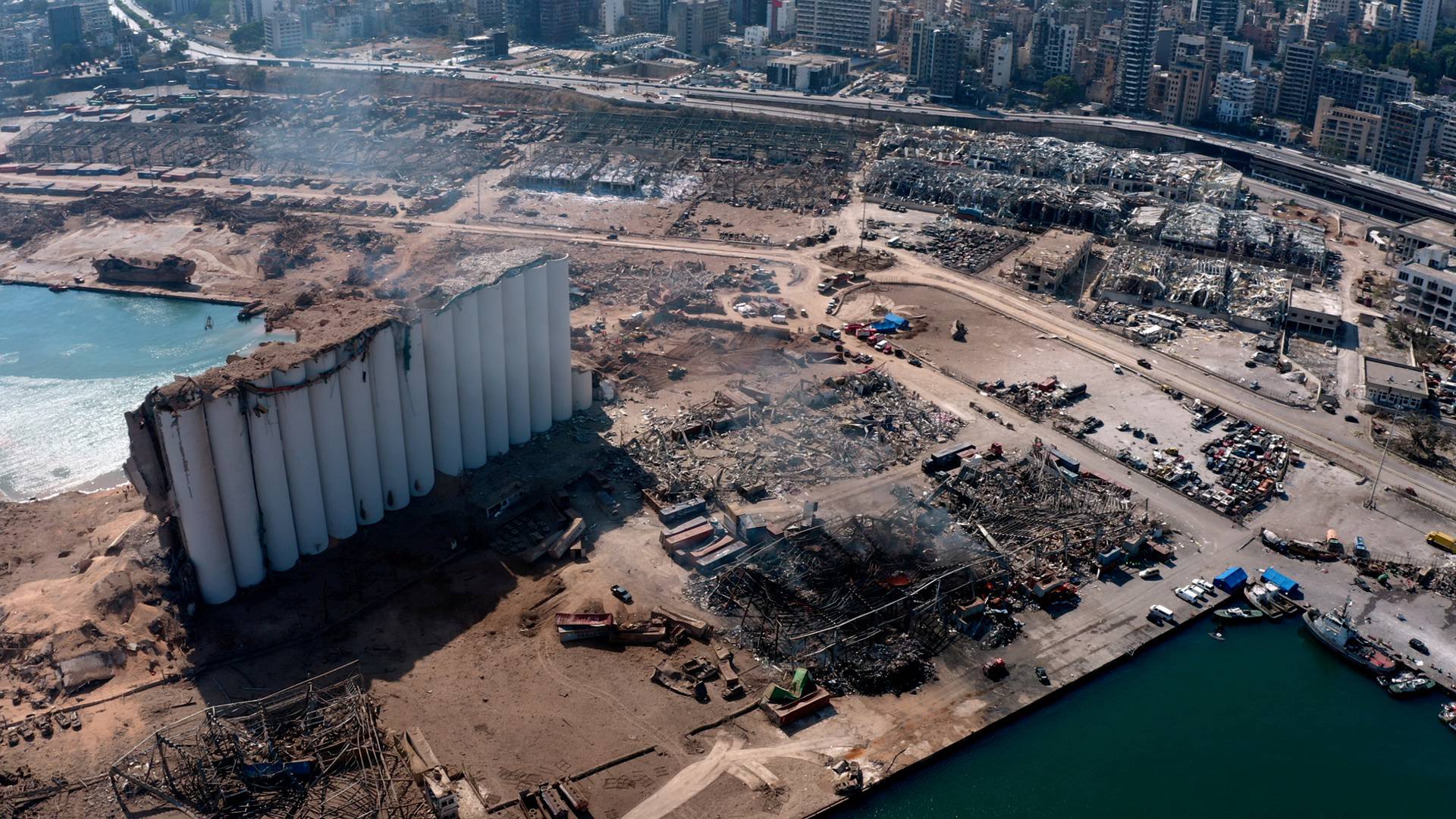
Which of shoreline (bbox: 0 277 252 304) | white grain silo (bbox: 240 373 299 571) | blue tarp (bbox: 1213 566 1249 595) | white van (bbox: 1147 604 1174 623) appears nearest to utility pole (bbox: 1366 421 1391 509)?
blue tarp (bbox: 1213 566 1249 595)

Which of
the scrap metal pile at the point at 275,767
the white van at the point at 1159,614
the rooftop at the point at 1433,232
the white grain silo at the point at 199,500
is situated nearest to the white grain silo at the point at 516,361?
the white grain silo at the point at 199,500

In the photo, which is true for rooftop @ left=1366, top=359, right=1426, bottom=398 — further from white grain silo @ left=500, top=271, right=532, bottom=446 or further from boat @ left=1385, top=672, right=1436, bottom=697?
white grain silo @ left=500, top=271, right=532, bottom=446

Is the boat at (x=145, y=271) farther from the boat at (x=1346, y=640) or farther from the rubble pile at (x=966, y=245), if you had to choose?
the boat at (x=1346, y=640)

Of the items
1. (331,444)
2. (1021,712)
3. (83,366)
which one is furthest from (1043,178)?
(83,366)

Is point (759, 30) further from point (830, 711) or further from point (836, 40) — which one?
point (830, 711)

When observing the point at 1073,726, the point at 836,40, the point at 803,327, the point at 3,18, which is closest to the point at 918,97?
the point at 836,40

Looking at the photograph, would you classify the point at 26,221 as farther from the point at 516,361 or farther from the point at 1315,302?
the point at 1315,302
